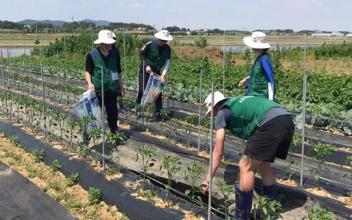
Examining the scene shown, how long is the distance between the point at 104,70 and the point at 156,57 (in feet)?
4.96

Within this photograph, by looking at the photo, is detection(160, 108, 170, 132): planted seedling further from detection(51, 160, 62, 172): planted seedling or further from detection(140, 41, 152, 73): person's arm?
detection(51, 160, 62, 172): planted seedling

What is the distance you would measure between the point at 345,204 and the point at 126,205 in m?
2.16

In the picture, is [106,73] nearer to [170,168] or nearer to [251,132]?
[170,168]

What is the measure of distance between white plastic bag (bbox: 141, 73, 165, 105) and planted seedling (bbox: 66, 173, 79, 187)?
7.52 ft

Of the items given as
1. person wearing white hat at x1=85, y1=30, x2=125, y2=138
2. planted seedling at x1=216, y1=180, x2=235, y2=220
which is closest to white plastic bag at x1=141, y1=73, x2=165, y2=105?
person wearing white hat at x1=85, y1=30, x2=125, y2=138

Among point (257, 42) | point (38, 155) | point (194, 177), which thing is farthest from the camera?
point (38, 155)

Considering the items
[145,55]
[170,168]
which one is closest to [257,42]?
[170,168]

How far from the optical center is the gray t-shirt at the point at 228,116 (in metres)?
Result: 3.57

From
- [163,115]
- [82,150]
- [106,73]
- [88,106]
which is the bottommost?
[82,150]

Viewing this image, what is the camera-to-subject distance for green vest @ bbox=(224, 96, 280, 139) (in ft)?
11.9

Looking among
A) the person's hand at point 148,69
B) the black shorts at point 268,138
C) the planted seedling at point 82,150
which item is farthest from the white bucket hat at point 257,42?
the person's hand at point 148,69

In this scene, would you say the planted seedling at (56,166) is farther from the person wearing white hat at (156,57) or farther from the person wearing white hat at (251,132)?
the person wearing white hat at (251,132)

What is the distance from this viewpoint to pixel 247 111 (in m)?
3.62

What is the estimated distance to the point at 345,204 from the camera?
14.8 feet
